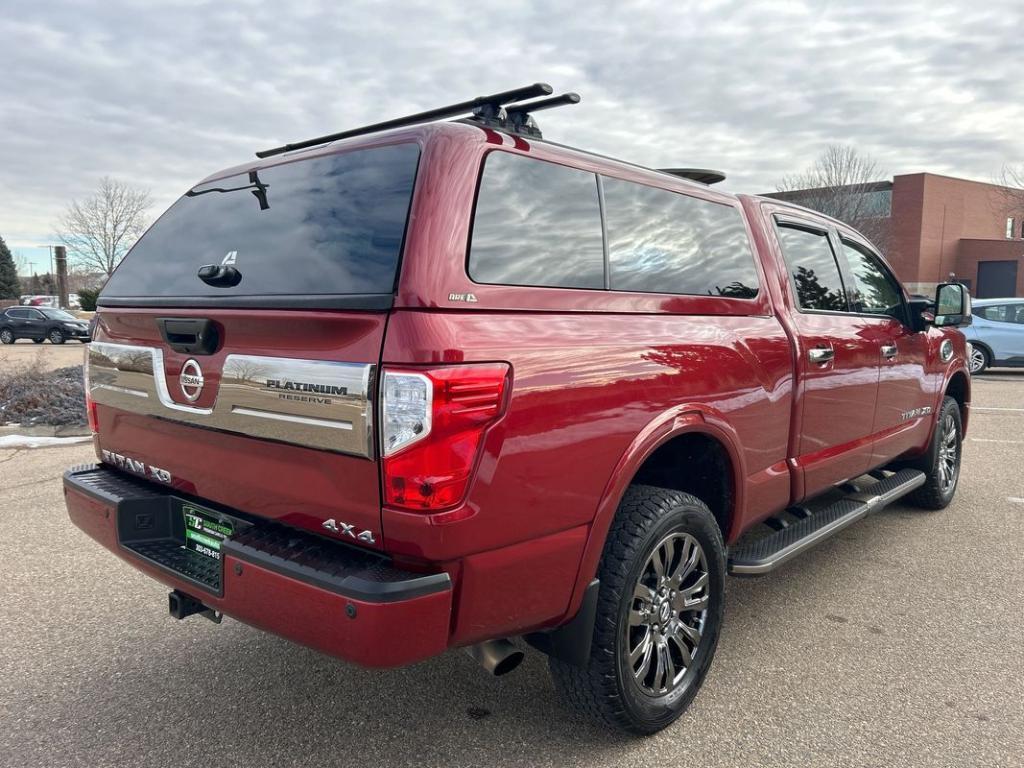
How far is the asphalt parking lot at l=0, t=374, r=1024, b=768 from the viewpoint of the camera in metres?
2.49

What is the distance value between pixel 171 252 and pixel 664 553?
2.09 m

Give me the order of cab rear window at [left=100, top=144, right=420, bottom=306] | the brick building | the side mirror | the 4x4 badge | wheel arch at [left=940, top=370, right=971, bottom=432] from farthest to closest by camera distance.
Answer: the brick building
wheel arch at [left=940, top=370, right=971, bottom=432]
the side mirror
cab rear window at [left=100, top=144, right=420, bottom=306]
the 4x4 badge

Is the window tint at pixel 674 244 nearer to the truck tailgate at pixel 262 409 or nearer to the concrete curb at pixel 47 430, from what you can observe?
the truck tailgate at pixel 262 409

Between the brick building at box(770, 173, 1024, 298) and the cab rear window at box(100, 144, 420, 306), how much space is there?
45.9 meters

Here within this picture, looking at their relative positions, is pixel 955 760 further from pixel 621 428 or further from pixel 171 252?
pixel 171 252

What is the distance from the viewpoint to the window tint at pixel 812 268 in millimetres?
3660

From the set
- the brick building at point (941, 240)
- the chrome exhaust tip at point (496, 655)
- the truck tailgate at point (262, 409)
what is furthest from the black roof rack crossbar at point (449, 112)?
the brick building at point (941, 240)

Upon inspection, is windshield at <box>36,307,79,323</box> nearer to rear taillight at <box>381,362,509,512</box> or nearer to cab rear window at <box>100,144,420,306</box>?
cab rear window at <box>100,144,420,306</box>

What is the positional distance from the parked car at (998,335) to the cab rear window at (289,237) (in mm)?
15725

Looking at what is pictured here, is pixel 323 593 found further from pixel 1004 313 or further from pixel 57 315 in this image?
pixel 57 315

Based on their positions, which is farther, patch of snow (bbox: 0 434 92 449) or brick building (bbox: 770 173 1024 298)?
brick building (bbox: 770 173 1024 298)

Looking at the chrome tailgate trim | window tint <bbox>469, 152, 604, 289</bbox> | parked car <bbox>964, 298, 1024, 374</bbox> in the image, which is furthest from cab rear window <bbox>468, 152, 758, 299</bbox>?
parked car <bbox>964, 298, 1024, 374</bbox>

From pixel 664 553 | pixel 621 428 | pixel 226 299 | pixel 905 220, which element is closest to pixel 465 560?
pixel 621 428

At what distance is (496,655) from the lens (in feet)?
7.34
